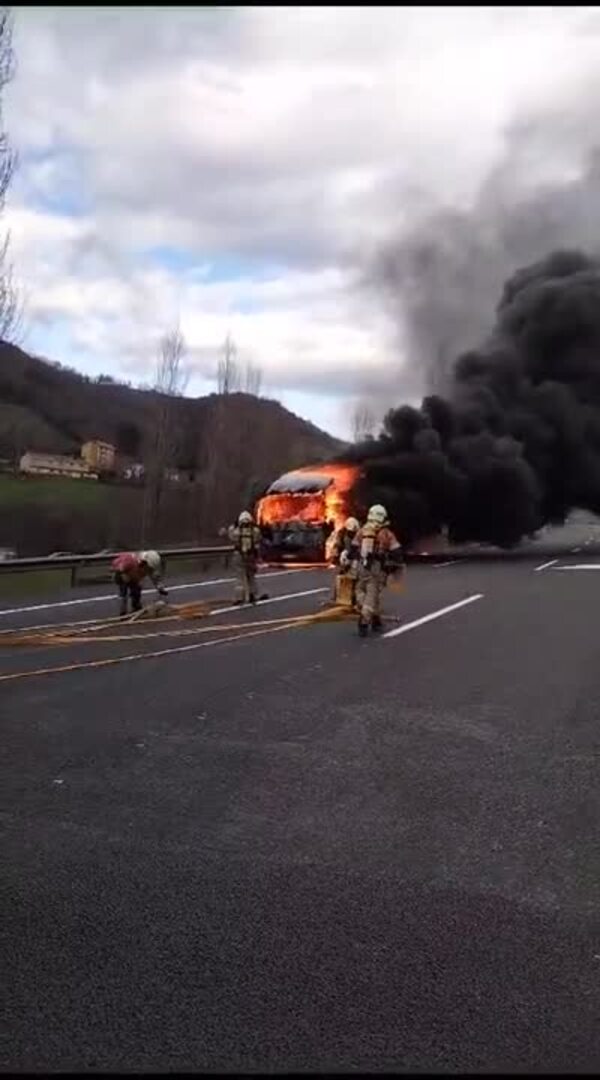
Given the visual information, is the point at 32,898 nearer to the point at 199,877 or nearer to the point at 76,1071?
the point at 199,877

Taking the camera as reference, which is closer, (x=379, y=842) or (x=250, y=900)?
(x=250, y=900)

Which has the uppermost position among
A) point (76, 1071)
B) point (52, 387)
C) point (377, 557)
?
point (52, 387)

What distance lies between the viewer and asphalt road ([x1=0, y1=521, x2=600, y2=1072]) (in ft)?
9.45


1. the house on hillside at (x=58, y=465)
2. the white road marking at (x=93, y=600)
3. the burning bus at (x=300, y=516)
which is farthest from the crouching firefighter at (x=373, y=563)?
the house on hillside at (x=58, y=465)

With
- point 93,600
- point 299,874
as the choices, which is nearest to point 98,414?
point 93,600

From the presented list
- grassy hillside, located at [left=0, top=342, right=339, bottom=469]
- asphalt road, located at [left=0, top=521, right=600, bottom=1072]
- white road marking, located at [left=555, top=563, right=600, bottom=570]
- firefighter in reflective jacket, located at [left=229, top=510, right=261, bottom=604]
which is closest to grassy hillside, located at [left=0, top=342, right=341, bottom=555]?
grassy hillside, located at [left=0, top=342, right=339, bottom=469]

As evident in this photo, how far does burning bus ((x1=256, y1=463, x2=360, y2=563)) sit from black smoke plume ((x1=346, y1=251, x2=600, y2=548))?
7.42 ft

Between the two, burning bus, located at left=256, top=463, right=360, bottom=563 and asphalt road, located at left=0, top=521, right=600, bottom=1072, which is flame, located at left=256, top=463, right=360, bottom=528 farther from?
asphalt road, located at left=0, top=521, right=600, bottom=1072

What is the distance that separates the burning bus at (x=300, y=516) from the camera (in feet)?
90.4

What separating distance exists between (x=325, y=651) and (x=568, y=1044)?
827 centimetres

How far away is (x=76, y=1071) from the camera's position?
266cm

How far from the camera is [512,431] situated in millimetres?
35875

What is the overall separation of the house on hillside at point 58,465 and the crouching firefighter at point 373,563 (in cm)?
4376

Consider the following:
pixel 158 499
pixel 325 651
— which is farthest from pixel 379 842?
pixel 158 499
